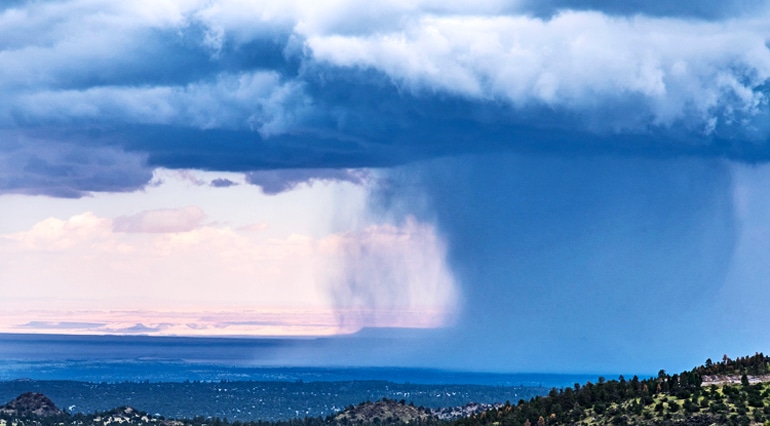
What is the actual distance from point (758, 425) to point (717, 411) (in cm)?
865

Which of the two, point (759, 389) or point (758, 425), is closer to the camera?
point (758, 425)

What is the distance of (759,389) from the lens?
196875 mm

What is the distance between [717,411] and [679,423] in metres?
6.08

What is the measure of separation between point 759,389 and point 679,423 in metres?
14.1

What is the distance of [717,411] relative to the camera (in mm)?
192500

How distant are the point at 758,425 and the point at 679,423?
44.1 feet

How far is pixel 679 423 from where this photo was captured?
194500 millimetres

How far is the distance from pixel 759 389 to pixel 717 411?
9.26 m

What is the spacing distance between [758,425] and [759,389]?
1306 centimetres

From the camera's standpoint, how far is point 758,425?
185m
